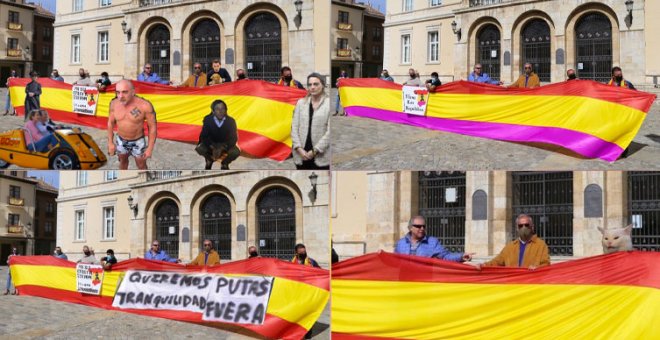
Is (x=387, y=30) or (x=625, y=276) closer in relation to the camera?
(x=625, y=276)

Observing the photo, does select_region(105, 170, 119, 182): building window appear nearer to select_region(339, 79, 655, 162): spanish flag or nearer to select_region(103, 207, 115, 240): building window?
select_region(103, 207, 115, 240): building window

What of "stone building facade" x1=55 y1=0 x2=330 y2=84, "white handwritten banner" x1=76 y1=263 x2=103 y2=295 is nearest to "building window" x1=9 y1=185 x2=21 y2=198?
"white handwritten banner" x1=76 y1=263 x2=103 y2=295

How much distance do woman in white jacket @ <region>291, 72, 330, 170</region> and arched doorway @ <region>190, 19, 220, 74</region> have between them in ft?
4.73

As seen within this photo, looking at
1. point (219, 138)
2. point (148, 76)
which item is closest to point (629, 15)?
point (219, 138)

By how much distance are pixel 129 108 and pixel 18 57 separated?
189 cm

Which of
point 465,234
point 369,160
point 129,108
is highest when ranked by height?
point 129,108

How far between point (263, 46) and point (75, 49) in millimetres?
2878

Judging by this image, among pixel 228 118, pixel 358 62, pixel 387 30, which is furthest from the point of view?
pixel 228 118

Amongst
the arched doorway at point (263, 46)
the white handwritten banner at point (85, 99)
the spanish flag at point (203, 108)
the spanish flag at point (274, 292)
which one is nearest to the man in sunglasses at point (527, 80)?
the spanish flag at point (203, 108)

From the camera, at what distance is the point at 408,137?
1173cm

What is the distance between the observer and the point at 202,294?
12.9m

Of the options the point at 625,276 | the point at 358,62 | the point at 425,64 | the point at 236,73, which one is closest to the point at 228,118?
the point at 236,73

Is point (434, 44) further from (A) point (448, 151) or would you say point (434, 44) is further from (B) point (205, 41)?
(B) point (205, 41)

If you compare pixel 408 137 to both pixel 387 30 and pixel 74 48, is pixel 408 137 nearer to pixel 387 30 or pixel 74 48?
pixel 387 30
